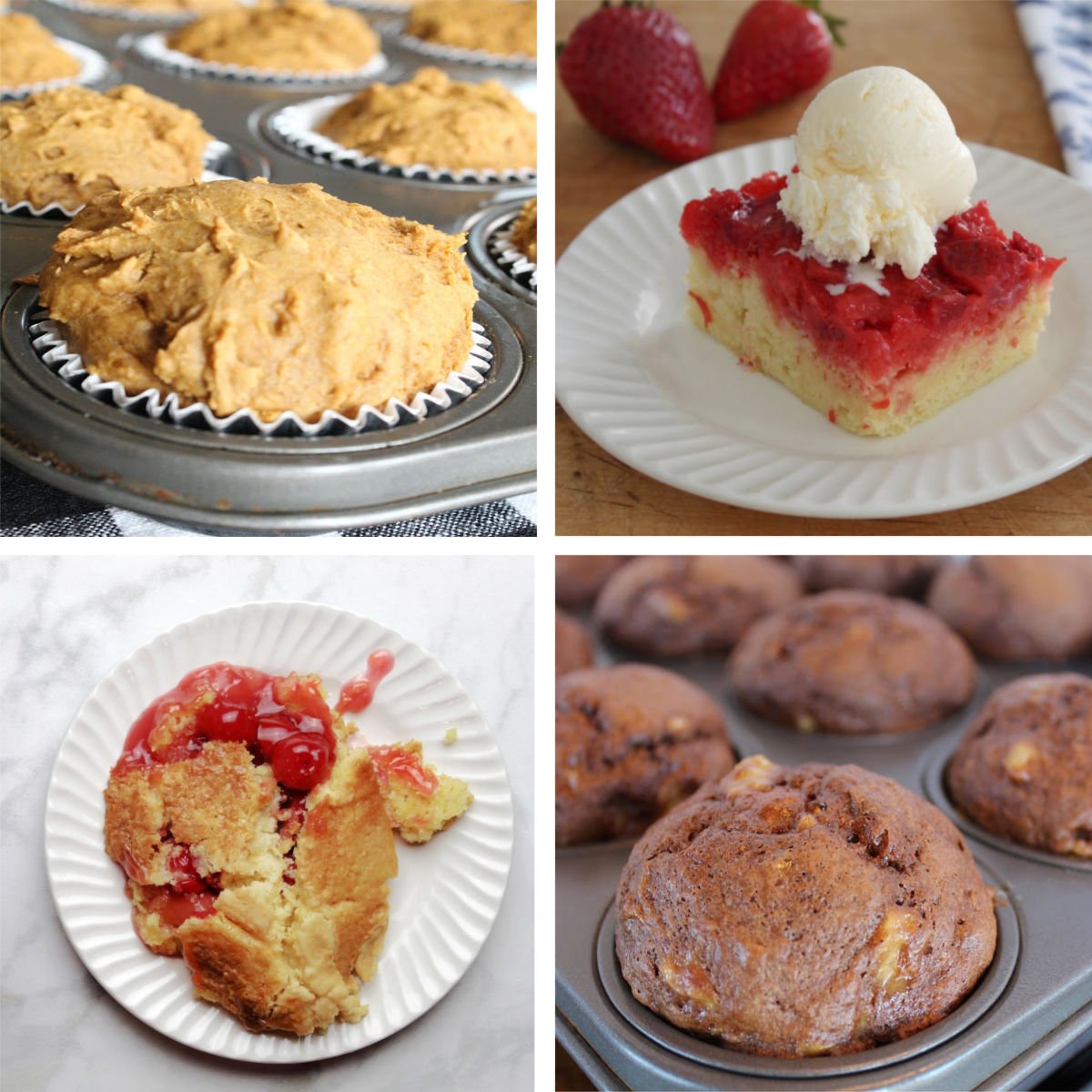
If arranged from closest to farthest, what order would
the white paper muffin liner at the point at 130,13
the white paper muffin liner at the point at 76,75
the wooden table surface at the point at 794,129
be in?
1. the wooden table surface at the point at 794,129
2. the white paper muffin liner at the point at 76,75
3. the white paper muffin liner at the point at 130,13

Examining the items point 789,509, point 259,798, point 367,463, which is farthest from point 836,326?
point 259,798

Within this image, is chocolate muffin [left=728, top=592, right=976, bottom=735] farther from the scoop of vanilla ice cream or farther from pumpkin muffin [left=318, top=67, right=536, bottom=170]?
pumpkin muffin [left=318, top=67, right=536, bottom=170]

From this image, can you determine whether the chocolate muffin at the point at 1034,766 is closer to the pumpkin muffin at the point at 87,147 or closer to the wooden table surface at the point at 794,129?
the wooden table surface at the point at 794,129

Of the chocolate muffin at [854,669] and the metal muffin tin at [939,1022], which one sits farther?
the chocolate muffin at [854,669]

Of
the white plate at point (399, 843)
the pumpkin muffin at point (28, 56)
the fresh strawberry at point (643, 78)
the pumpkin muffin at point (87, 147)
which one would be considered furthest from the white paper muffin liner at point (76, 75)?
the white plate at point (399, 843)

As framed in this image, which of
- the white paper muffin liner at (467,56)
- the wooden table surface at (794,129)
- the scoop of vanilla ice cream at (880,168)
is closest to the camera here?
the scoop of vanilla ice cream at (880,168)
